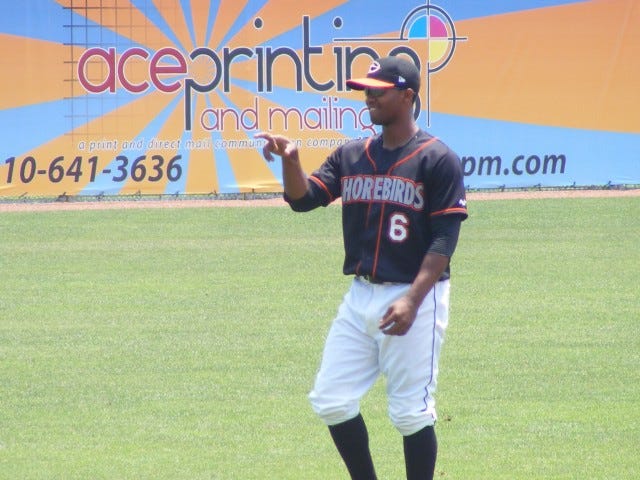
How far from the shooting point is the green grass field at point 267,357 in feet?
20.9

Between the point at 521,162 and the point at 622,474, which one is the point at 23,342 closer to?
the point at 622,474

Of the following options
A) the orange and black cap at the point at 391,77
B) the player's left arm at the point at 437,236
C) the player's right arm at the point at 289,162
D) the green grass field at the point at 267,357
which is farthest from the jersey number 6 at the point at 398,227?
the green grass field at the point at 267,357

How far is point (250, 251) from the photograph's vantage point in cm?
1462

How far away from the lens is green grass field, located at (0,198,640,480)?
20.9 feet

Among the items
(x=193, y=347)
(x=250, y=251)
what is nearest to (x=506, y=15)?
(x=250, y=251)

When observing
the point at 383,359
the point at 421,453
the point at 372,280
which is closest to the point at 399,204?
the point at 372,280

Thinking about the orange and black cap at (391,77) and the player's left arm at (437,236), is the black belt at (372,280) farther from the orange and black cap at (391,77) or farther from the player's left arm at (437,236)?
the orange and black cap at (391,77)

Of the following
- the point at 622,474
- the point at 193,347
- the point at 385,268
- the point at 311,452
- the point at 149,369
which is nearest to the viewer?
the point at 385,268

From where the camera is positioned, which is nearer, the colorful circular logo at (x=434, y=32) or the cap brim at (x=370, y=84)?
the cap brim at (x=370, y=84)

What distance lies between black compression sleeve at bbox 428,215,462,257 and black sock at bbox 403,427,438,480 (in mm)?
763

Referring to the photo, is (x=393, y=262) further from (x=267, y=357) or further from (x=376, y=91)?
(x=267, y=357)

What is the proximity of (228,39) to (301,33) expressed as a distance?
1153 mm

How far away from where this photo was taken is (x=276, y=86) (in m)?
19.4

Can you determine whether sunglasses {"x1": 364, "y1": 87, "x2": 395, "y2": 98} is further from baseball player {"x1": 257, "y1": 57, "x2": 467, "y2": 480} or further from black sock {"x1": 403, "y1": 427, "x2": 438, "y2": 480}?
black sock {"x1": 403, "y1": 427, "x2": 438, "y2": 480}
